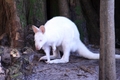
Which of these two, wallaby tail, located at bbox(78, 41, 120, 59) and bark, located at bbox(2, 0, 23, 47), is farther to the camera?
bark, located at bbox(2, 0, 23, 47)

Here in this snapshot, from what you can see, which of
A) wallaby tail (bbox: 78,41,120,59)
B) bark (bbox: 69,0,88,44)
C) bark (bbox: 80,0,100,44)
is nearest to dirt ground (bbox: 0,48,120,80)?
wallaby tail (bbox: 78,41,120,59)

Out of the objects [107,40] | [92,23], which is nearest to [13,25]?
[92,23]

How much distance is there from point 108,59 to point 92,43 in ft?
8.33

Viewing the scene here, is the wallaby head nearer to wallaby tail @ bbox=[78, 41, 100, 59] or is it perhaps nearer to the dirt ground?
the dirt ground

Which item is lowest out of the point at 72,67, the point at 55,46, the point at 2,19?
the point at 72,67

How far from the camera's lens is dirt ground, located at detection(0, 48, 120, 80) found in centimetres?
425

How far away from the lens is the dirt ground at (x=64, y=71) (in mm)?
4254

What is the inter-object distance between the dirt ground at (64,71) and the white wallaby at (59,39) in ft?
0.51

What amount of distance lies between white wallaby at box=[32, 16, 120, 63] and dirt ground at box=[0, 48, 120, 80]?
157 mm

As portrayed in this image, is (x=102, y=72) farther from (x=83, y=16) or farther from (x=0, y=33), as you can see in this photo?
(x=0, y=33)

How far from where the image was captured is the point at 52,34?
4672mm

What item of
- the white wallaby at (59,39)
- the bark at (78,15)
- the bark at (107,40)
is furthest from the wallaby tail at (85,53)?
the bark at (107,40)

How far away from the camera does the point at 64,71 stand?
450 cm

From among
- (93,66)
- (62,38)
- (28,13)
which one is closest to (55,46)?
(62,38)
